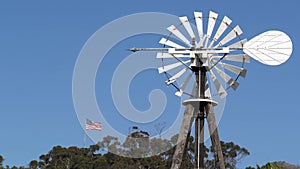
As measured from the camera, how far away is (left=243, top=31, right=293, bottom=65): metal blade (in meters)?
22.4

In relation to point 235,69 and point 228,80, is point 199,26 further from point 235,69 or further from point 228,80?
point 228,80

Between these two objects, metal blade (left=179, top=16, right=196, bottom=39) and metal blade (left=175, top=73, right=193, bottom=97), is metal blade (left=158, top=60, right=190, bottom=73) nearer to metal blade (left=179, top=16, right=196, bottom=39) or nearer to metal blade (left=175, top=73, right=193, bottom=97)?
metal blade (left=175, top=73, right=193, bottom=97)

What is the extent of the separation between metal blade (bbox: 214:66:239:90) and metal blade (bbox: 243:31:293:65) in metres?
1.11

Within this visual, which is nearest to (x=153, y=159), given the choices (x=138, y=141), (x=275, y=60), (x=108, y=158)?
(x=108, y=158)

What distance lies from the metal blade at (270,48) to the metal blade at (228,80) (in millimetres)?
1112

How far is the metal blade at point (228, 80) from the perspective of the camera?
22.9 meters

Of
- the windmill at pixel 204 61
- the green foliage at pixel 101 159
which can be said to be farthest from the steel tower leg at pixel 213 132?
the green foliage at pixel 101 159

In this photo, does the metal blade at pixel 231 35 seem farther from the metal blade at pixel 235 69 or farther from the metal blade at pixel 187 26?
the metal blade at pixel 187 26

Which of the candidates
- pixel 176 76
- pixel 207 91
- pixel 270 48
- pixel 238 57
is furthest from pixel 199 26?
pixel 270 48

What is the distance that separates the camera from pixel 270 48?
22.6 m

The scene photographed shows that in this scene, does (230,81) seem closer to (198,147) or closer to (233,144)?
(198,147)

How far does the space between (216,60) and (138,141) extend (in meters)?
4.88

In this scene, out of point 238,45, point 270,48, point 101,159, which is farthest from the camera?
point 101,159

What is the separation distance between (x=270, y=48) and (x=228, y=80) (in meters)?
1.83
